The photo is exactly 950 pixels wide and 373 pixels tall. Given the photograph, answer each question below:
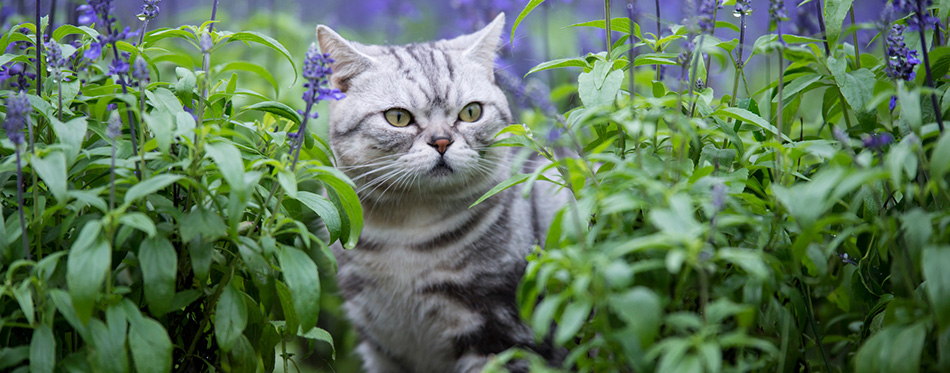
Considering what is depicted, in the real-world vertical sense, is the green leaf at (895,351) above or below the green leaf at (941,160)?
below

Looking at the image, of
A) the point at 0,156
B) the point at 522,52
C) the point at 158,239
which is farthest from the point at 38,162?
the point at 522,52

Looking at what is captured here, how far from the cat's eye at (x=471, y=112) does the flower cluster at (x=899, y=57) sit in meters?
1.32

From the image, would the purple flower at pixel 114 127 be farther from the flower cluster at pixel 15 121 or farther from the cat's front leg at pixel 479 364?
the cat's front leg at pixel 479 364

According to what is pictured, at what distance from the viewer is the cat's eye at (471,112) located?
250 centimetres

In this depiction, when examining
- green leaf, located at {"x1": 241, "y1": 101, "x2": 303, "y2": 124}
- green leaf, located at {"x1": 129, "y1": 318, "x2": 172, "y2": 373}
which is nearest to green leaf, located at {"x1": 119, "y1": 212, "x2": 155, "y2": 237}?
green leaf, located at {"x1": 129, "y1": 318, "x2": 172, "y2": 373}

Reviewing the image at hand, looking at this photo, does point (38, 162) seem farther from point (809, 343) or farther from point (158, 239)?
point (809, 343)

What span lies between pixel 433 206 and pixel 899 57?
1.53 metres

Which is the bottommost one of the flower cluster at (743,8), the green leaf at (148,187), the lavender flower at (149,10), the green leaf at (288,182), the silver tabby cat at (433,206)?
the silver tabby cat at (433,206)

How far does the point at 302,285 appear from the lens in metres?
1.44

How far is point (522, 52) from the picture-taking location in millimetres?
4383

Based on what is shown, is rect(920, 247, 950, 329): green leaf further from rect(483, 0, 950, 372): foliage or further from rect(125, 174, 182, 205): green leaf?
rect(125, 174, 182, 205): green leaf

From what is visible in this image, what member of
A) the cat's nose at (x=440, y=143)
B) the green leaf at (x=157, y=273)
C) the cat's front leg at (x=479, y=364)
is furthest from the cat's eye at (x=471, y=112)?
the green leaf at (x=157, y=273)

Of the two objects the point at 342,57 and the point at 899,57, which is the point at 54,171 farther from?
the point at 899,57

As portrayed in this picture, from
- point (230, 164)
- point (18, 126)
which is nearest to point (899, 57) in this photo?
point (230, 164)
